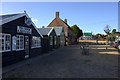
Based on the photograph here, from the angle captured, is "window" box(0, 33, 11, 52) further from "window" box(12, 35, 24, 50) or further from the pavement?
the pavement

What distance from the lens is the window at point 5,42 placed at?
8.25 m

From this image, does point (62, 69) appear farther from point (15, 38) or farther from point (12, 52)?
point (15, 38)

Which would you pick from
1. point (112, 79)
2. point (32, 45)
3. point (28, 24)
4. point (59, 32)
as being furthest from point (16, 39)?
point (59, 32)

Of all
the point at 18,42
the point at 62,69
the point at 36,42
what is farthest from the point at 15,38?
the point at 62,69

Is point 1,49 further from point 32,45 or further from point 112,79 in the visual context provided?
point 112,79

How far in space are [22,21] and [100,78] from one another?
9.19 meters

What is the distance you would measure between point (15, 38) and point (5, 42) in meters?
1.22

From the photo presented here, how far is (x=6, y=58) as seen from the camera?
8.50 metres

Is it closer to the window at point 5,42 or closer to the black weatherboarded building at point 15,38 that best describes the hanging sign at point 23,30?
the black weatherboarded building at point 15,38

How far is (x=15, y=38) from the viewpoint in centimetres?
964

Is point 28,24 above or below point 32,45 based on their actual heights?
above

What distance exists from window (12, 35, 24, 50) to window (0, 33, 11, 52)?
493mm

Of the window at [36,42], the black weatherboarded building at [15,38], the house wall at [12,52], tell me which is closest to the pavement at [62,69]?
the house wall at [12,52]

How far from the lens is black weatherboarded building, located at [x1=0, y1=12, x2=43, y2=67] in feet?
27.4
